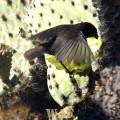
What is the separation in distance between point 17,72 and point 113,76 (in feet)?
1.97

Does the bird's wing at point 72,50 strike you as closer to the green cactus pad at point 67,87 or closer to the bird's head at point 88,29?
the bird's head at point 88,29

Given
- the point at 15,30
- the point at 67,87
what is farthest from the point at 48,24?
the point at 67,87

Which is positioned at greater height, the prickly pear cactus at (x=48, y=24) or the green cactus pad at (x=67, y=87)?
the prickly pear cactus at (x=48, y=24)

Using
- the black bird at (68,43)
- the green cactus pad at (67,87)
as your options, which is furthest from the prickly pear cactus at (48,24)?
the black bird at (68,43)

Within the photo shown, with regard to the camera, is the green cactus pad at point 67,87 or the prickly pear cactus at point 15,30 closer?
the green cactus pad at point 67,87

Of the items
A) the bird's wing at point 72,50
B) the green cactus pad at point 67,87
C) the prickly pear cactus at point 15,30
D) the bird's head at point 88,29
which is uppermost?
the prickly pear cactus at point 15,30

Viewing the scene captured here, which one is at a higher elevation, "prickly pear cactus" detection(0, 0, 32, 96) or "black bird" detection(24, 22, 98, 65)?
"prickly pear cactus" detection(0, 0, 32, 96)

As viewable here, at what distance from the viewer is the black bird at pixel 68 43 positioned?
1.78 m

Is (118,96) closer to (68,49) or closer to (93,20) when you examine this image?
(93,20)

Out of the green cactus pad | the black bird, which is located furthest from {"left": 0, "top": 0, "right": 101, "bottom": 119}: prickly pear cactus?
the black bird

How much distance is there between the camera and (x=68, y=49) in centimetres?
186

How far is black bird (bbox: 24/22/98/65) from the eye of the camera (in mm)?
1778

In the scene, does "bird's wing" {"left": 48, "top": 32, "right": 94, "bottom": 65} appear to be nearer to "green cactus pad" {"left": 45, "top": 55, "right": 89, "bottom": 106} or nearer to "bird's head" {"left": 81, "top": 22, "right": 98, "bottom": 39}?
"bird's head" {"left": 81, "top": 22, "right": 98, "bottom": 39}

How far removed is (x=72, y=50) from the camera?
1840 millimetres
